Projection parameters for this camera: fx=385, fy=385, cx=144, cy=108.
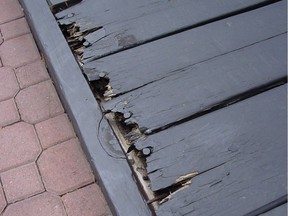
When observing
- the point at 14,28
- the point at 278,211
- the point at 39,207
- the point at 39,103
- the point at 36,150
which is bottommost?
the point at 39,207

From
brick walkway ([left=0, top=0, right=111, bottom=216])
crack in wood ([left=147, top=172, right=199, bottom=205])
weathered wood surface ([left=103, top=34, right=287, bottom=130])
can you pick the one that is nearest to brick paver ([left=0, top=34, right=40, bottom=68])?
brick walkway ([left=0, top=0, right=111, bottom=216])

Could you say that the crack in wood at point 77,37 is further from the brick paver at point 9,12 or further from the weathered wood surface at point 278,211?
the brick paver at point 9,12

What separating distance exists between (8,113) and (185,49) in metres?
0.99

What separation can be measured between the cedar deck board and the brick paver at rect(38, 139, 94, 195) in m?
0.51

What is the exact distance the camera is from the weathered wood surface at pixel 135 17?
127 cm

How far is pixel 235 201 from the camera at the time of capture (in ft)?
3.06

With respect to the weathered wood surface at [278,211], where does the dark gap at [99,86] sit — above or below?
above

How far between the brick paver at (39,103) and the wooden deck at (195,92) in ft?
1.85

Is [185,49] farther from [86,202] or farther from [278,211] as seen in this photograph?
[86,202]

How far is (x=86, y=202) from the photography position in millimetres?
1535

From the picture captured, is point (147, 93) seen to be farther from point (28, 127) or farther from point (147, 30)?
point (28, 127)

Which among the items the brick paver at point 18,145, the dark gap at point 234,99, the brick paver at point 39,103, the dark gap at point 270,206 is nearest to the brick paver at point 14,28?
the brick paver at point 39,103

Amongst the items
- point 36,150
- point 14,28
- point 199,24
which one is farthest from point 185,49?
point 14,28

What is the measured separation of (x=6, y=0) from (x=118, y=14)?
1341mm
